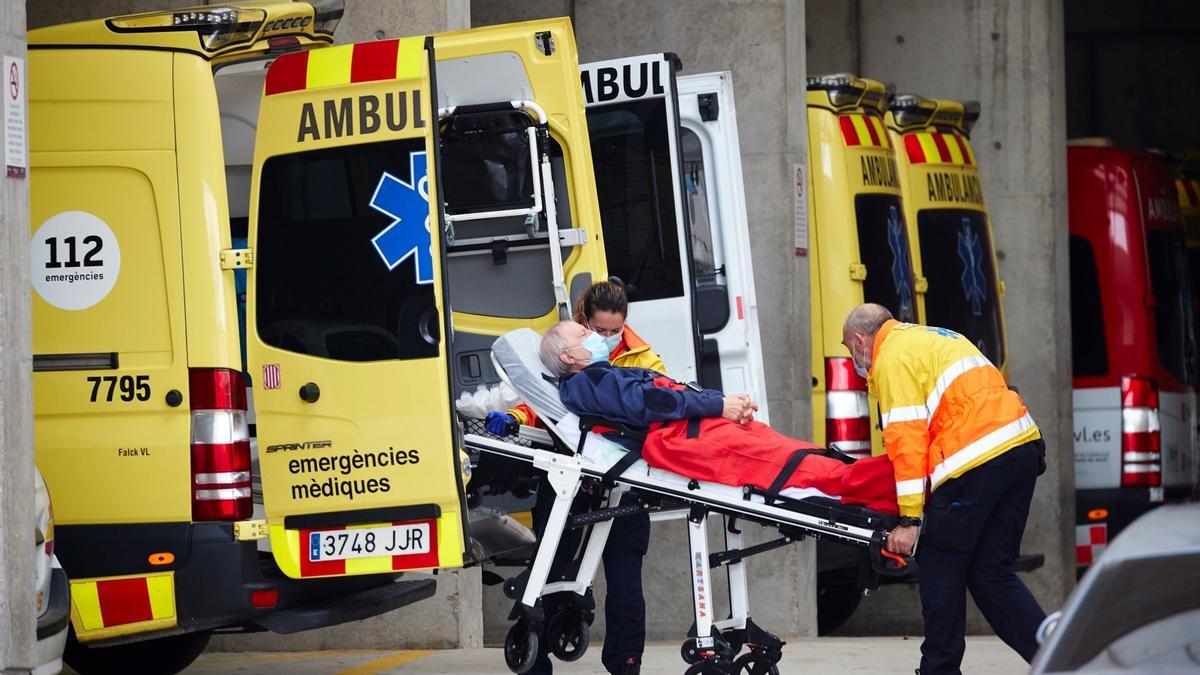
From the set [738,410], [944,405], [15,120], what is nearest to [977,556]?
[944,405]

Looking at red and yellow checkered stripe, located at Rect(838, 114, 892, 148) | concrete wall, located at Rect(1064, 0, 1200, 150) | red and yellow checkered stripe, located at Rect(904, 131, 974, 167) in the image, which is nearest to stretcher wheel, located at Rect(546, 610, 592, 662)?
red and yellow checkered stripe, located at Rect(838, 114, 892, 148)

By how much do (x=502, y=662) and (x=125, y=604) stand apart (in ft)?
7.22

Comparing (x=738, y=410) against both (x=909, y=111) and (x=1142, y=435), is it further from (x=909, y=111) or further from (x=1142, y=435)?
(x=1142, y=435)

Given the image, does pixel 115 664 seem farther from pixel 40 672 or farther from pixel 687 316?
pixel 687 316

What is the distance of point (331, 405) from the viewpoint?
6.53m

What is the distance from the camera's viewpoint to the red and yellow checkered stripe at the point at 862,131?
1010cm

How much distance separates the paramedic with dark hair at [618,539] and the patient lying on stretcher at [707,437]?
25cm

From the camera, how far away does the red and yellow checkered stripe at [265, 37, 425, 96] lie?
6520mm

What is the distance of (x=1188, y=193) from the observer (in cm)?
1417

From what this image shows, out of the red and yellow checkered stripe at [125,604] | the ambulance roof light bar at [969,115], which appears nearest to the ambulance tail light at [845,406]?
the ambulance roof light bar at [969,115]

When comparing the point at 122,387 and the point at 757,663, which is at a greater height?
the point at 122,387

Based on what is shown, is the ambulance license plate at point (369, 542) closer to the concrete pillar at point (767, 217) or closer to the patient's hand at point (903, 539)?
the patient's hand at point (903, 539)

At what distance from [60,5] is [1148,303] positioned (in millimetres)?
6277

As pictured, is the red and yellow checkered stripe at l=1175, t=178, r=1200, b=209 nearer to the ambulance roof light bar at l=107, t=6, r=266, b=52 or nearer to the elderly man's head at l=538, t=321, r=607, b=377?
the elderly man's head at l=538, t=321, r=607, b=377
